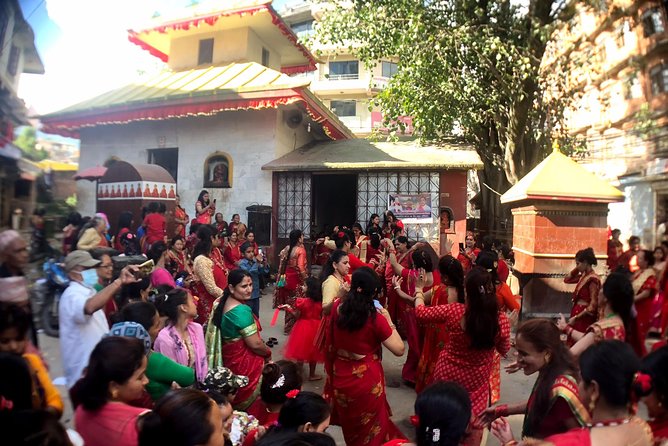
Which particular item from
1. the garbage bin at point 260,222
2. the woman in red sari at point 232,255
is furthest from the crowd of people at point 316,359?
the garbage bin at point 260,222

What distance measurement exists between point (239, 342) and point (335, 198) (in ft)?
49.3

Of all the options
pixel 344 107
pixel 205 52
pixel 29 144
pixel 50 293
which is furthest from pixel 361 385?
pixel 344 107

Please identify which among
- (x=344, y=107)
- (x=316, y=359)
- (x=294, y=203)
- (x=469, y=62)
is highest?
(x=344, y=107)

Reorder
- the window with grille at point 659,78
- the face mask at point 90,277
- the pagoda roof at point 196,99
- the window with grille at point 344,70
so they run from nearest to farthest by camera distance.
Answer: the face mask at point 90,277
the window with grille at point 659,78
the pagoda roof at point 196,99
the window with grille at point 344,70

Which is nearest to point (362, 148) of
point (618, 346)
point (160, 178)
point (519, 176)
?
point (519, 176)

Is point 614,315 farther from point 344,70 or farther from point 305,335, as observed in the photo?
point 344,70

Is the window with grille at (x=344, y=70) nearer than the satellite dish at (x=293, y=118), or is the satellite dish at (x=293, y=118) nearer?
the satellite dish at (x=293, y=118)

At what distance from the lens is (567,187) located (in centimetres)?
625

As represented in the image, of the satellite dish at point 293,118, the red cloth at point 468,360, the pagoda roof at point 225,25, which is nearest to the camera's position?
the red cloth at point 468,360

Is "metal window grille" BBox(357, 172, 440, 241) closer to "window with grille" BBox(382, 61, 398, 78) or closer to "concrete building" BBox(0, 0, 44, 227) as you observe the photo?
"concrete building" BBox(0, 0, 44, 227)

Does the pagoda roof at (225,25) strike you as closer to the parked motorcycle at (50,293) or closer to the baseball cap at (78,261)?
the parked motorcycle at (50,293)

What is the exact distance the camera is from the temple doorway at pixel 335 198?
16781 millimetres

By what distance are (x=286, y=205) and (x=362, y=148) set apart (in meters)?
3.09

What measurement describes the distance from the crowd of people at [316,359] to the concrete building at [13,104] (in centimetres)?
36
